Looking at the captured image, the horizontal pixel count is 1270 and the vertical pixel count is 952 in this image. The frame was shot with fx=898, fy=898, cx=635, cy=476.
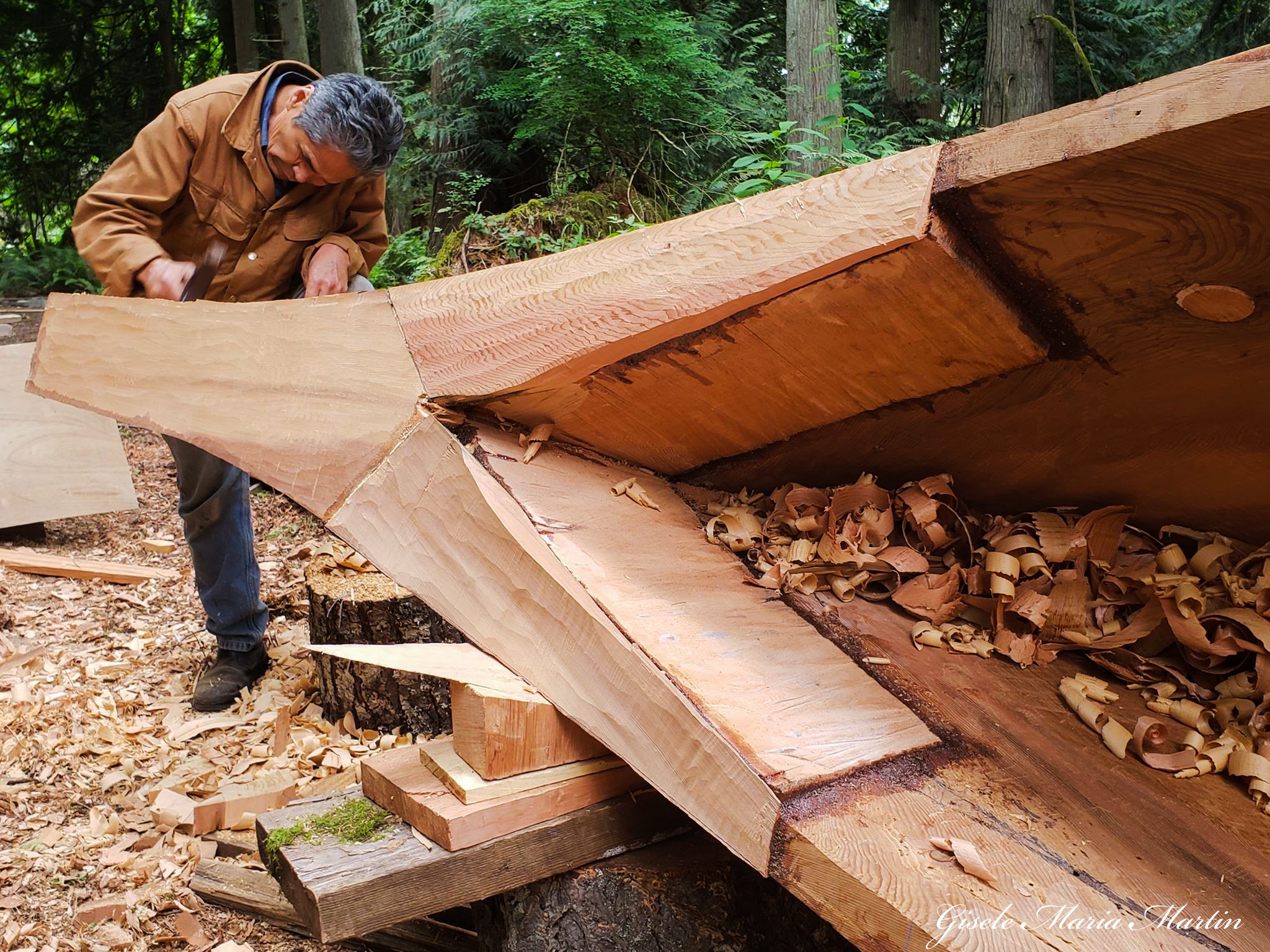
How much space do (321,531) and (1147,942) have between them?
430cm

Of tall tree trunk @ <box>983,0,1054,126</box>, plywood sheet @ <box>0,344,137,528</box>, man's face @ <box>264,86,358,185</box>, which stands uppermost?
tall tree trunk @ <box>983,0,1054,126</box>

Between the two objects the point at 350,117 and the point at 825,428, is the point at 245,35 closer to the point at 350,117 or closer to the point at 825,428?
the point at 350,117

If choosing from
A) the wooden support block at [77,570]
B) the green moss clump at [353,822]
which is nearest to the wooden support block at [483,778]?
the green moss clump at [353,822]

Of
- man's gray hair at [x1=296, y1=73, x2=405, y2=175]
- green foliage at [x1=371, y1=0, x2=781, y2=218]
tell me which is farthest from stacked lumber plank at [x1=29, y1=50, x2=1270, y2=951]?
green foliage at [x1=371, y1=0, x2=781, y2=218]

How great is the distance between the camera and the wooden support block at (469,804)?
1.43 meters

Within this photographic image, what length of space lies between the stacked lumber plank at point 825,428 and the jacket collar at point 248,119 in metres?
0.88

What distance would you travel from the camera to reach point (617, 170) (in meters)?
5.53

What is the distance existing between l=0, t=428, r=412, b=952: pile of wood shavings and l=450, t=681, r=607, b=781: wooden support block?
0.85 metres

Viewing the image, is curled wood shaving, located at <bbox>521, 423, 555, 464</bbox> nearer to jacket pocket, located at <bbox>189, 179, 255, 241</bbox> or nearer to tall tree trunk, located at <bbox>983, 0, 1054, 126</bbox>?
jacket pocket, located at <bbox>189, 179, 255, 241</bbox>

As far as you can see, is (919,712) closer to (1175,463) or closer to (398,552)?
(1175,463)

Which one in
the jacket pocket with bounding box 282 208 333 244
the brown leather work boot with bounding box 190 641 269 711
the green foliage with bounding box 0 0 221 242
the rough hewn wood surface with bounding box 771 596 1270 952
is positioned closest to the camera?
the rough hewn wood surface with bounding box 771 596 1270 952

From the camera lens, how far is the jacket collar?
2.34 meters

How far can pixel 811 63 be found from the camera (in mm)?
5441

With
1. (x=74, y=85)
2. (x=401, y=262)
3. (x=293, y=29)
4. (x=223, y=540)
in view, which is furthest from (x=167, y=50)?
(x=223, y=540)
